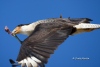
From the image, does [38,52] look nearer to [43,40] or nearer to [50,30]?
[43,40]

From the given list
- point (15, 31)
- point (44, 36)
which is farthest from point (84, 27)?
point (15, 31)

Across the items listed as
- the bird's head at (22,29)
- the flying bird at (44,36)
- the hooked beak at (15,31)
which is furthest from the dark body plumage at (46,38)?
the hooked beak at (15,31)

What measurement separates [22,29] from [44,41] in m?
0.46

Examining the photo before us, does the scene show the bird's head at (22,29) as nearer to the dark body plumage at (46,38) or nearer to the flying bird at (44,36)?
the flying bird at (44,36)

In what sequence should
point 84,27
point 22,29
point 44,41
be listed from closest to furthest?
point 44,41, point 84,27, point 22,29

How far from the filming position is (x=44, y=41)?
6.27ft

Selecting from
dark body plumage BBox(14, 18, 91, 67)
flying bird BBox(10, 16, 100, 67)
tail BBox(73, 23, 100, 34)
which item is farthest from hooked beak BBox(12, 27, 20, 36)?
tail BBox(73, 23, 100, 34)

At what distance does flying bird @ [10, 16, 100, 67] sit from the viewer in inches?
67.4

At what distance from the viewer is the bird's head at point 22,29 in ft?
7.49

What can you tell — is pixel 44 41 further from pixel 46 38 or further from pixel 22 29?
pixel 22 29

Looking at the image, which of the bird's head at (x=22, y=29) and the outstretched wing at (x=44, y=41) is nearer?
the outstretched wing at (x=44, y=41)

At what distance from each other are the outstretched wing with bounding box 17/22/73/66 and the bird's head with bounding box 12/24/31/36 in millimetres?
119

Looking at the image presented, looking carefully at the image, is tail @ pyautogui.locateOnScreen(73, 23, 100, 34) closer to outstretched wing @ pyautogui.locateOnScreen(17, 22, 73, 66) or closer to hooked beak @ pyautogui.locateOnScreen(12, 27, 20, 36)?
outstretched wing @ pyautogui.locateOnScreen(17, 22, 73, 66)

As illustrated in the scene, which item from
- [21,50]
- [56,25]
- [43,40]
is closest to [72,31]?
[56,25]
